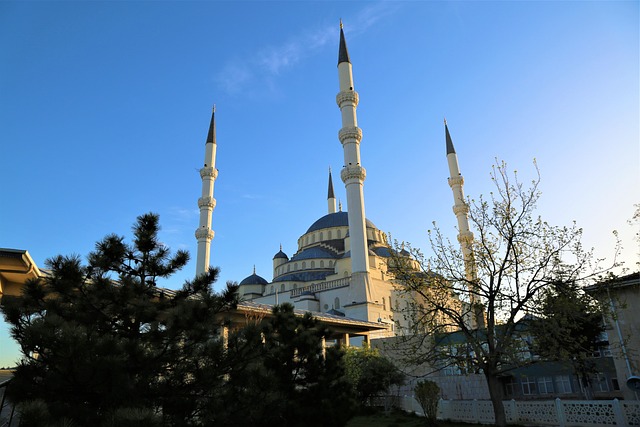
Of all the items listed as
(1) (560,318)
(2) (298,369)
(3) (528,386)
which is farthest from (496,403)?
(3) (528,386)

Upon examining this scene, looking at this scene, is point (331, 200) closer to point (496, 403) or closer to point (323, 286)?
point (323, 286)

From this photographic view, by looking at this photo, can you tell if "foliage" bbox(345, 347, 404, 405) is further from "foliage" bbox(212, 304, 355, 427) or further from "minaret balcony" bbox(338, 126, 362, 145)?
"minaret balcony" bbox(338, 126, 362, 145)

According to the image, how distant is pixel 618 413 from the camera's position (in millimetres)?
9953

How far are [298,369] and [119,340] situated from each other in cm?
404

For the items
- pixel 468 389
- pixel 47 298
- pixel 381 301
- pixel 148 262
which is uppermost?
pixel 381 301

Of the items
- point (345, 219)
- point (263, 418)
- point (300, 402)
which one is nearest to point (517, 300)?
point (300, 402)

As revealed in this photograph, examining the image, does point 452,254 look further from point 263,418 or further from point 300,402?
point 263,418

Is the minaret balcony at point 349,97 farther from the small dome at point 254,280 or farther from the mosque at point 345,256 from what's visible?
the small dome at point 254,280

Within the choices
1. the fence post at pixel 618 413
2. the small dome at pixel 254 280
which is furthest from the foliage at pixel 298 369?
the small dome at pixel 254 280

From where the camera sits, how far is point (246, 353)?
224 inches

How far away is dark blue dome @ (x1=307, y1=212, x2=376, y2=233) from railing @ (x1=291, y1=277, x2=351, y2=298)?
1015 cm

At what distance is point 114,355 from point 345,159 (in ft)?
94.2

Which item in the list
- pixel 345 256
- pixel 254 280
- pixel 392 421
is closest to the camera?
pixel 392 421

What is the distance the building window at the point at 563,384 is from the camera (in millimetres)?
19305
